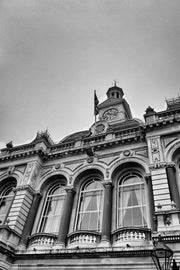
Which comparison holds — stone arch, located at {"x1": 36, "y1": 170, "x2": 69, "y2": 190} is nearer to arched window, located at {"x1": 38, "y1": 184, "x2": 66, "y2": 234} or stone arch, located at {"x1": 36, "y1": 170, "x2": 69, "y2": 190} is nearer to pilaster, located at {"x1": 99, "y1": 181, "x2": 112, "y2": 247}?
arched window, located at {"x1": 38, "y1": 184, "x2": 66, "y2": 234}

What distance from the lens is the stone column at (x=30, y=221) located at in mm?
13831

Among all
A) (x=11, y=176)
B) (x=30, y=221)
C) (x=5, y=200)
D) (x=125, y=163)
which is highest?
(x=125, y=163)

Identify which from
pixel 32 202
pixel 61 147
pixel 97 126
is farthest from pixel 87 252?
pixel 97 126

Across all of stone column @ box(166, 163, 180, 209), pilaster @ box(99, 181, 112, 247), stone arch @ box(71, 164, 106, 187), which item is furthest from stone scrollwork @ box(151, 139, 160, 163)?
Answer: stone arch @ box(71, 164, 106, 187)

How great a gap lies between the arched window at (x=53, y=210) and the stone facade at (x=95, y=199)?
66mm

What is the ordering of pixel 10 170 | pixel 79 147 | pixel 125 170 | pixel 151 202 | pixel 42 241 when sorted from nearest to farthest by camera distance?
pixel 151 202 → pixel 42 241 → pixel 125 170 → pixel 79 147 → pixel 10 170

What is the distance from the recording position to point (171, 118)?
592 inches

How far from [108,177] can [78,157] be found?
3.32 meters

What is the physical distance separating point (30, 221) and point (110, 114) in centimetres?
1825

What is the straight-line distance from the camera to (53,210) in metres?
15.7

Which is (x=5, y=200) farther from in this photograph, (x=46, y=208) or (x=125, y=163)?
(x=125, y=163)

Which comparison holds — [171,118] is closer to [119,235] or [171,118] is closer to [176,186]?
[176,186]

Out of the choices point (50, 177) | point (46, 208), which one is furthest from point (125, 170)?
point (46, 208)

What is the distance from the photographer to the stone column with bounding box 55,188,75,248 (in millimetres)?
13146
